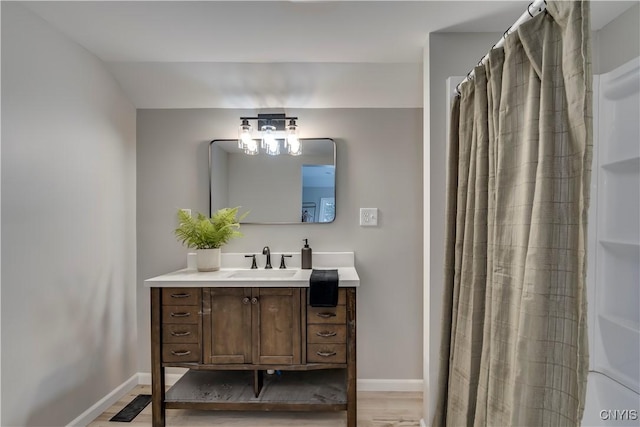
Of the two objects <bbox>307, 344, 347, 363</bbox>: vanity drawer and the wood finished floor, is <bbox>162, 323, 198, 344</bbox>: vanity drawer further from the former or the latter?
<bbox>307, 344, 347, 363</bbox>: vanity drawer

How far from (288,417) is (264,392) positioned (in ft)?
0.83

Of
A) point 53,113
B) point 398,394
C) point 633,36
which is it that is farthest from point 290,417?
point 633,36

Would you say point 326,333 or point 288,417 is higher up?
point 326,333

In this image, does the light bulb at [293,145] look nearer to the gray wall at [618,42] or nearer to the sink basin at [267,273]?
the sink basin at [267,273]

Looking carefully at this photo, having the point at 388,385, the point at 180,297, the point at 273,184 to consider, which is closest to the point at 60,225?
the point at 180,297

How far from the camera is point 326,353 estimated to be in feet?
6.30

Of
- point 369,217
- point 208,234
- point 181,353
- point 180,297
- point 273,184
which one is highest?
point 273,184

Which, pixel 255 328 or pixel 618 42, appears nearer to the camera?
pixel 618 42

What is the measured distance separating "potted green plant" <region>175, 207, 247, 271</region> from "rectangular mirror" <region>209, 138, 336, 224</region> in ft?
0.66

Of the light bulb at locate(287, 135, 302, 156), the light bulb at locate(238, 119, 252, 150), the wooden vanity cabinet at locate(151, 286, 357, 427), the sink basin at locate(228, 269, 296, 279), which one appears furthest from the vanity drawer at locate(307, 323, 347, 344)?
the light bulb at locate(238, 119, 252, 150)

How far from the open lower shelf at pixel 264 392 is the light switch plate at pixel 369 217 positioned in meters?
1.04

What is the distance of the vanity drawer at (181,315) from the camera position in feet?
6.38

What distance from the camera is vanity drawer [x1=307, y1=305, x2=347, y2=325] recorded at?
6.29ft

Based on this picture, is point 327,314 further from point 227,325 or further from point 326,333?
point 227,325
